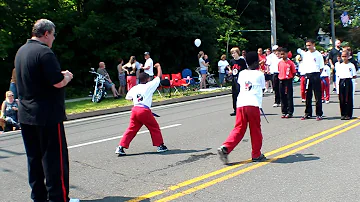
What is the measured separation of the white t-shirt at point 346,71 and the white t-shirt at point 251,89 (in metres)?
4.25

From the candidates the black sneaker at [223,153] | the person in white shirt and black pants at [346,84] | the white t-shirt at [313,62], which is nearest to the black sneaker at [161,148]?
the black sneaker at [223,153]

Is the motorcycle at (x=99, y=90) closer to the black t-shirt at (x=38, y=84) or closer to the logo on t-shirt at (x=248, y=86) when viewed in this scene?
the logo on t-shirt at (x=248, y=86)

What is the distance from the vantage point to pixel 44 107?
4.71m

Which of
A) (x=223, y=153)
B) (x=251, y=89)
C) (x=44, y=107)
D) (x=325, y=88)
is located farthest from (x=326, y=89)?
(x=44, y=107)

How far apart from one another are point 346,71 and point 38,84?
8.10m

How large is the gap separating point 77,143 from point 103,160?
6.82 ft

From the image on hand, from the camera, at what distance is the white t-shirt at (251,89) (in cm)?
701

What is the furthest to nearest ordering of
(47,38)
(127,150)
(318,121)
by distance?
(318,121)
(127,150)
(47,38)

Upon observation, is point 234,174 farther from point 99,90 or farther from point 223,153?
point 99,90

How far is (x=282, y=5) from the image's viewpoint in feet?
123

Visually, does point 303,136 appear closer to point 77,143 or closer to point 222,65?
point 77,143

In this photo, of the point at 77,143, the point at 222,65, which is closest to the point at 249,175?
the point at 77,143

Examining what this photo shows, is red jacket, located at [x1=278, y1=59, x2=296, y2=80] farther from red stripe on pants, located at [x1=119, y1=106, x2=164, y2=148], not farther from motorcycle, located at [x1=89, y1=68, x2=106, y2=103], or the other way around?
motorcycle, located at [x1=89, y1=68, x2=106, y2=103]

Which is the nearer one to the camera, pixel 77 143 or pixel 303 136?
pixel 303 136
